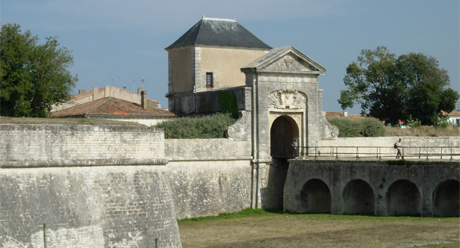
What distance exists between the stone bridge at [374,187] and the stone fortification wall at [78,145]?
10.2 meters

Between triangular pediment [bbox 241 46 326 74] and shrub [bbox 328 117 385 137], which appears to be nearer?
triangular pediment [bbox 241 46 326 74]

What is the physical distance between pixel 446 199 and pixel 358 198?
4.28 m

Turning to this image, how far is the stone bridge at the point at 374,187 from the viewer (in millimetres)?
34375

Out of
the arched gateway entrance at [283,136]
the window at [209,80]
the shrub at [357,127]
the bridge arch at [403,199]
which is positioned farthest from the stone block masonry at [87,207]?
the shrub at [357,127]

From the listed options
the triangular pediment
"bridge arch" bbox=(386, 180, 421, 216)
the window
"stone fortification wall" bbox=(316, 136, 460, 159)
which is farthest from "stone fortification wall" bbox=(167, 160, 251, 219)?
"bridge arch" bbox=(386, 180, 421, 216)

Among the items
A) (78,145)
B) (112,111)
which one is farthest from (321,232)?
(112,111)

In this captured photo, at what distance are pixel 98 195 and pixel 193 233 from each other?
641cm

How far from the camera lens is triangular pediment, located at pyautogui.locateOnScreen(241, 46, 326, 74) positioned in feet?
133

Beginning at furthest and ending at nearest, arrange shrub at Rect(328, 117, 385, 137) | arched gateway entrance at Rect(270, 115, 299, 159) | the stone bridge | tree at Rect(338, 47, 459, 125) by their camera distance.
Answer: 1. tree at Rect(338, 47, 459, 125)
2. shrub at Rect(328, 117, 385, 137)
3. arched gateway entrance at Rect(270, 115, 299, 159)
4. the stone bridge

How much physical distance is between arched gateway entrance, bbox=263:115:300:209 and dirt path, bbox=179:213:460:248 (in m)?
3.32

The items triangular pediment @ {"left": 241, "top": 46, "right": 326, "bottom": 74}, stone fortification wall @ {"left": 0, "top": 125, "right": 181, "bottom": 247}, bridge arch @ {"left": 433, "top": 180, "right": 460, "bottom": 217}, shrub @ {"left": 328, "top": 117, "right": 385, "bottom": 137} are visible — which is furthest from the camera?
shrub @ {"left": 328, "top": 117, "right": 385, "bottom": 137}

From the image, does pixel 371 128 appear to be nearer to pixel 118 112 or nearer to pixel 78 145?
pixel 118 112

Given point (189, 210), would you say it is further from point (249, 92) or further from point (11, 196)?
point (11, 196)

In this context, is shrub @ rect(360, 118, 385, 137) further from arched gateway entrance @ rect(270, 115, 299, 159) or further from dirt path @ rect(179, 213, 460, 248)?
dirt path @ rect(179, 213, 460, 248)
